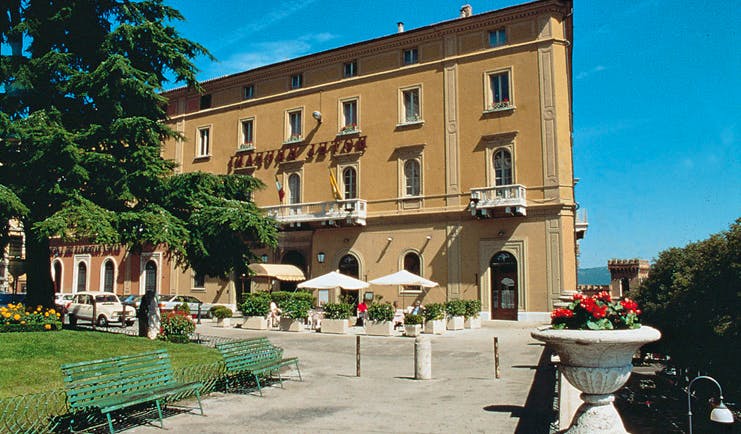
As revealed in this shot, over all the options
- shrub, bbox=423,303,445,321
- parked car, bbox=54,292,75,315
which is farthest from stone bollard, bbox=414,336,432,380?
parked car, bbox=54,292,75,315

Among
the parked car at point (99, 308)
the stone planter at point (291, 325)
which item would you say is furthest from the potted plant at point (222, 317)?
the parked car at point (99, 308)

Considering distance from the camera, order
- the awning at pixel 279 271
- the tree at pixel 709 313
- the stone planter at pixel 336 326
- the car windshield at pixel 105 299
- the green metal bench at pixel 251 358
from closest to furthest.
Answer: the green metal bench at pixel 251 358
the tree at pixel 709 313
the stone planter at pixel 336 326
the car windshield at pixel 105 299
the awning at pixel 279 271

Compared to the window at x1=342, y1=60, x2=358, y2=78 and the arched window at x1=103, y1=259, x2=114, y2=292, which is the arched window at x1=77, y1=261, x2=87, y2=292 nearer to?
the arched window at x1=103, y1=259, x2=114, y2=292

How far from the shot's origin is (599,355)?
593 cm

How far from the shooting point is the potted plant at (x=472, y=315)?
2558 centimetres

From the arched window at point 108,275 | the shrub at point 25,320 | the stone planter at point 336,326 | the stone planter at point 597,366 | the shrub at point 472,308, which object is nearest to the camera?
the stone planter at point 597,366

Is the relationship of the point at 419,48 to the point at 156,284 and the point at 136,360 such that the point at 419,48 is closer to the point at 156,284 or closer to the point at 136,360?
the point at 156,284

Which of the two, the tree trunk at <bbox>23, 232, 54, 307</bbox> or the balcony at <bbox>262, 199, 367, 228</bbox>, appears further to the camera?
the balcony at <bbox>262, 199, 367, 228</bbox>

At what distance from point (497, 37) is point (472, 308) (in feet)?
43.3

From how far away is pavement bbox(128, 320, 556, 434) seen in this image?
28.6 ft

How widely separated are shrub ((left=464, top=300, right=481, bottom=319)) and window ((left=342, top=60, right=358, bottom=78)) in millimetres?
14522

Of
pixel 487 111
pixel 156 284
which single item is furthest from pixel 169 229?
pixel 156 284

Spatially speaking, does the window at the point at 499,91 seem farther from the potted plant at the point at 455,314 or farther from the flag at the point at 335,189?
the potted plant at the point at 455,314

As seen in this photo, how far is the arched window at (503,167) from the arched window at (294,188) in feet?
38.4
